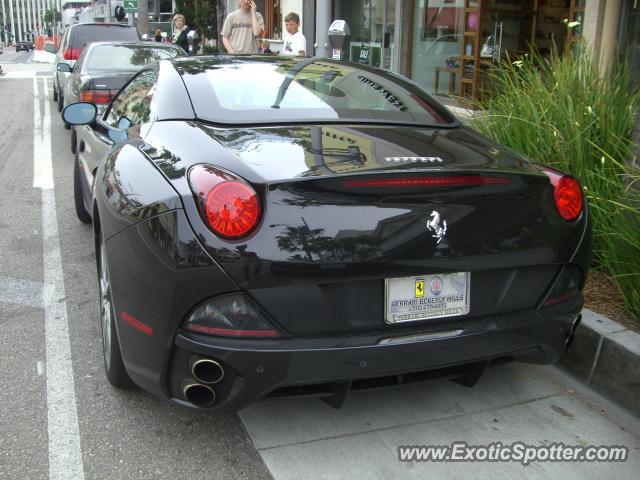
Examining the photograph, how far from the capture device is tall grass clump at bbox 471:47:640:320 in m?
3.84

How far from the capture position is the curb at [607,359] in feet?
10.7

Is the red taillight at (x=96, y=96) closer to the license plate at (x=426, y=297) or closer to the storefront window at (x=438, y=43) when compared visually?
the storefront window at (x=438, y=43)

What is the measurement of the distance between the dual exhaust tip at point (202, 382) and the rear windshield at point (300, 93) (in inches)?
46.2

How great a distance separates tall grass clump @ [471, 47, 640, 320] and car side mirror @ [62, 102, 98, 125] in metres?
2.91

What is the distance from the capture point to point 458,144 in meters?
3.15

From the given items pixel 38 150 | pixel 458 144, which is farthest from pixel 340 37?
pixel 458 144

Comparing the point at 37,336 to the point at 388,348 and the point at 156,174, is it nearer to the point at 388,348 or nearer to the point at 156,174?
the point at 156,174

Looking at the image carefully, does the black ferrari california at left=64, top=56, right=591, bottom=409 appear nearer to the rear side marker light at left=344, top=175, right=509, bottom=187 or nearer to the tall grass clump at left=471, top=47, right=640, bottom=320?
the rear side marker light at left=344, top=175, right=509, bottom=187

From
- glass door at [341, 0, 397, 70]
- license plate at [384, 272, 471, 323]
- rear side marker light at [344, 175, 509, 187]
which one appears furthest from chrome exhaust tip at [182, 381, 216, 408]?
A: glass door at [341, 0, 397, 70]

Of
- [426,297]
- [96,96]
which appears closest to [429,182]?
[426,297]

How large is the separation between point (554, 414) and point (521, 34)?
10207 mm

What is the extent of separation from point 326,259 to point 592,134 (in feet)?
9.72

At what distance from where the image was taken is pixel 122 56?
32.8 feet

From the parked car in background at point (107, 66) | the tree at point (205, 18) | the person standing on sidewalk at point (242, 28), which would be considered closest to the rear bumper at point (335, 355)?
the parked car in background at point (107, 66)
